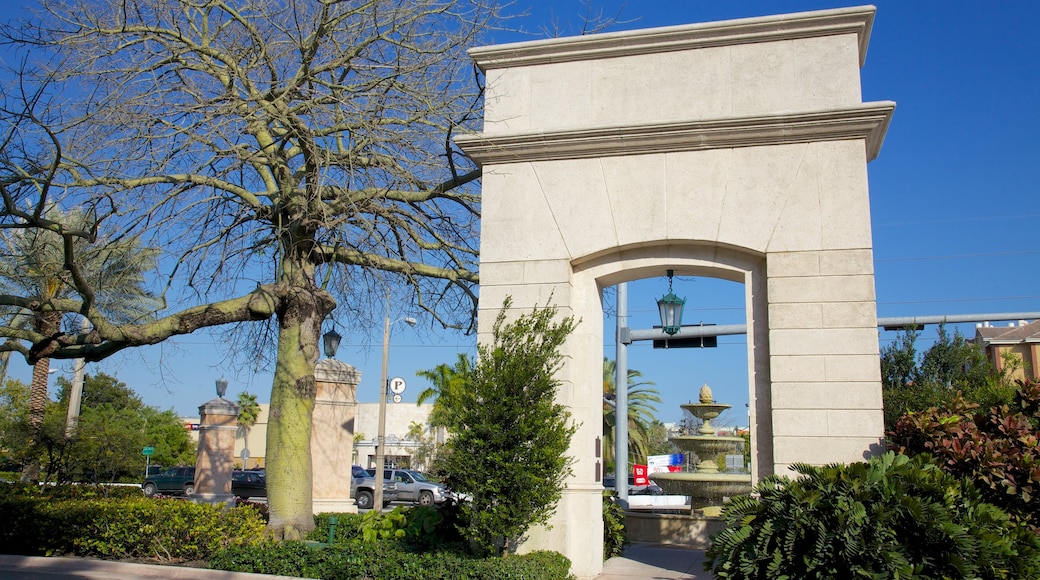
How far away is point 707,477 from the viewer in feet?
50.7

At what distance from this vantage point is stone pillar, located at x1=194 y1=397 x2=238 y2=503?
20500 millimetres

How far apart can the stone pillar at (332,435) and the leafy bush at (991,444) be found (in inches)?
504

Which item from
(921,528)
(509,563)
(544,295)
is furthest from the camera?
(544,295)

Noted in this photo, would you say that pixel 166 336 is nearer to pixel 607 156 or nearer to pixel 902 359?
pixel 607 156

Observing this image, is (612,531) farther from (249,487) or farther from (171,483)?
(171,483)

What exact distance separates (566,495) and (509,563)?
1.55m

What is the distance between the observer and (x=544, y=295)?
1048 cm

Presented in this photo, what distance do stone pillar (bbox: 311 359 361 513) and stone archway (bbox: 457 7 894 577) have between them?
9.07 m

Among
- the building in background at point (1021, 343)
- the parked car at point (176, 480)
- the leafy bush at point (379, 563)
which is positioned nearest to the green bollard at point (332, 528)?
the leafy bush at point (379, 563)

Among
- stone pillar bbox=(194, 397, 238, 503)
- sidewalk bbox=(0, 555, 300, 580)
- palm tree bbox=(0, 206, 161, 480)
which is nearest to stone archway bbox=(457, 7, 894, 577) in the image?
sidewalk bbox=(0, 555, 300, 580)

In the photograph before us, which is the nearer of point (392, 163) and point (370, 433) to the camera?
point (392, 163)

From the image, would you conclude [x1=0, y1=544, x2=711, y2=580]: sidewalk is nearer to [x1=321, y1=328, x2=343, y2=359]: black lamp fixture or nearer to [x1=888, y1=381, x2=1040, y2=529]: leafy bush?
[x1=888, y1=381, x2=1040, y2=529]: leafy bush

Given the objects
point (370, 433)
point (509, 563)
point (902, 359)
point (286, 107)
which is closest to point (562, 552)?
point (509, 563)

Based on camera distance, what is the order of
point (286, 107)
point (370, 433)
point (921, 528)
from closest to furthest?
point (921, 528) → point (286, 107) → point (370, 433)
